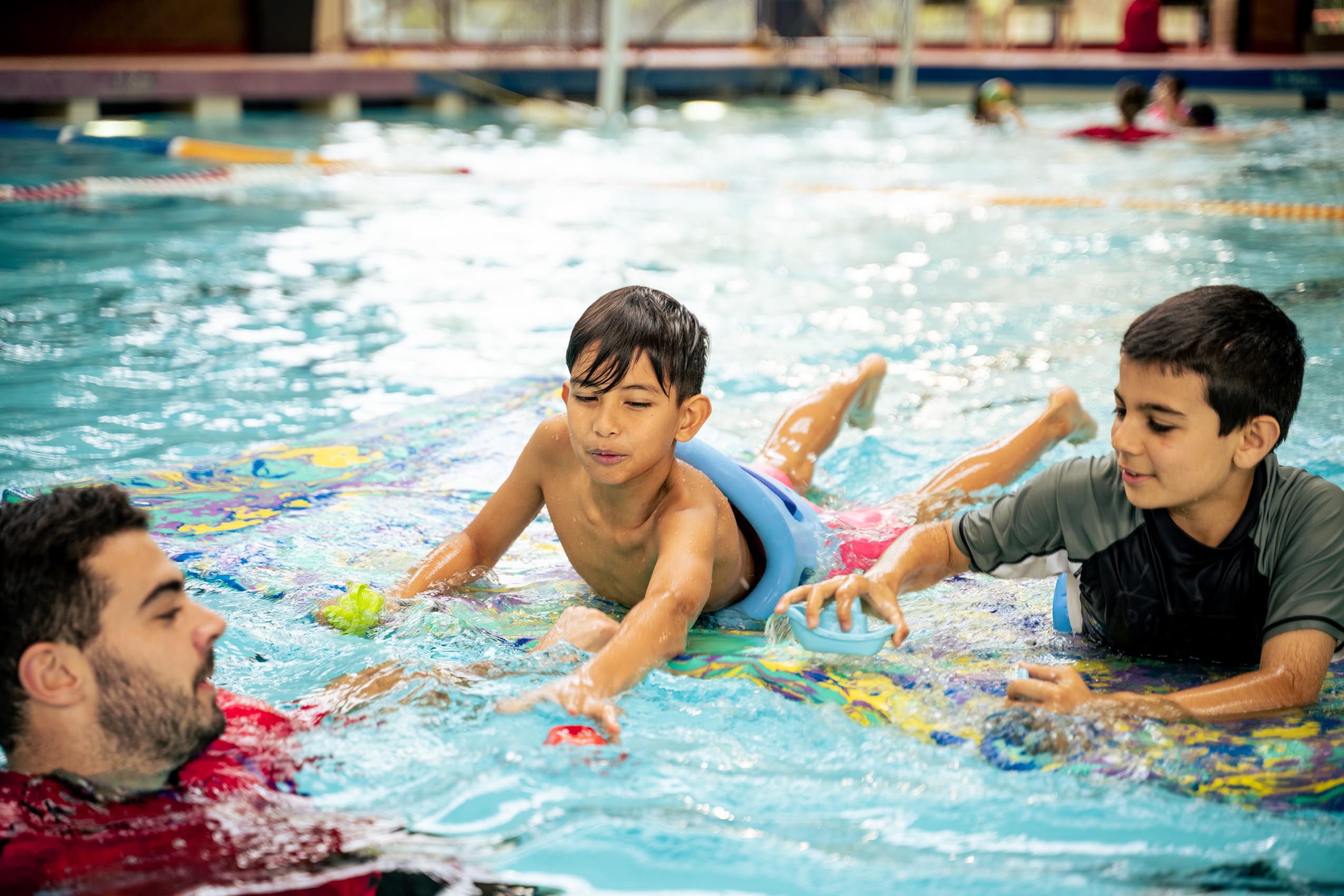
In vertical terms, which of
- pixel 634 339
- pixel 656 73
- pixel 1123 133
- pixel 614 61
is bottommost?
pixel 634 339

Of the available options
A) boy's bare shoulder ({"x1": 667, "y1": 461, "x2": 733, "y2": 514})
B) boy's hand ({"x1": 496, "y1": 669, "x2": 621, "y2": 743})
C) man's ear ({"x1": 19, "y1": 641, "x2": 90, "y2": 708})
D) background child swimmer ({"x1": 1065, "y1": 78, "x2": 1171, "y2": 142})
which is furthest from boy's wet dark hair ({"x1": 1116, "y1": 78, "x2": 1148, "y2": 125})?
man's ear ({"x1": 19, "y1": 641, "x2": 90, "y2": 708})

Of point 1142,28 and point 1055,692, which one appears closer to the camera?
point 1055,692

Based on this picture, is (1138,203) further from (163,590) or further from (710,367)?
(163,590)

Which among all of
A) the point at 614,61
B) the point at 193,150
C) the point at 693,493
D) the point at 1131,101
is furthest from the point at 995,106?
the point at 693,493

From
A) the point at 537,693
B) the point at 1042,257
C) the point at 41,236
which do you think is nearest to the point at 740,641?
the point at 537,693

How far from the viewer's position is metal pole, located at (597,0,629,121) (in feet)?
51.5

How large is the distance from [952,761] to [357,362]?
14.8ft

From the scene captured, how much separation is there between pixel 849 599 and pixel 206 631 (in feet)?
4.26

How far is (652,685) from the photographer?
9.48 ft

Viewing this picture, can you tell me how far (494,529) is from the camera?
→ 3457 millimetres

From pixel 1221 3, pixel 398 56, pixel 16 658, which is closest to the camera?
pixel 16 658

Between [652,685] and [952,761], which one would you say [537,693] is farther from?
[952,761]

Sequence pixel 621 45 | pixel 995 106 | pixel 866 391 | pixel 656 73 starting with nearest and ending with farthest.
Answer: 1. pixel 866 391
2. pixel 995 106
3. pixel 621 45
4. pixel 656 73

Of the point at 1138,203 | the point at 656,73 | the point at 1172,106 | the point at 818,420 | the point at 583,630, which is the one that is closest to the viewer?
the point at 583,630
